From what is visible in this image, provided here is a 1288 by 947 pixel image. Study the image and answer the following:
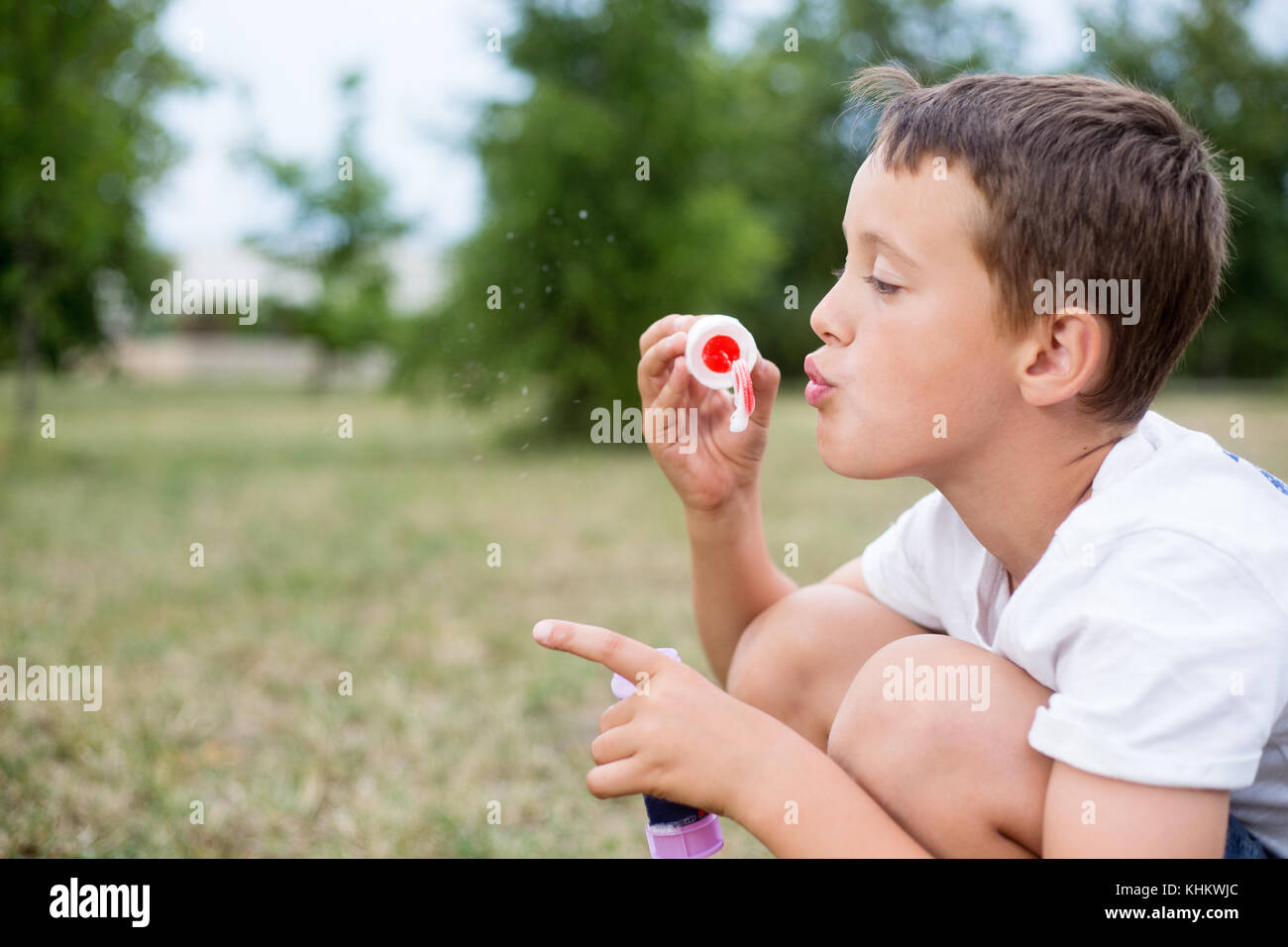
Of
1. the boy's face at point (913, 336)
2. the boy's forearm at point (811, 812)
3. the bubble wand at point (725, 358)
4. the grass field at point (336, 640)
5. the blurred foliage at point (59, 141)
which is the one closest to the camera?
the boy's forearm at point (811, 812)

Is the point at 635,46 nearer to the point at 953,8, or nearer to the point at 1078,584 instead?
the point at 1078,584

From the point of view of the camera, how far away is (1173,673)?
3.10 ft

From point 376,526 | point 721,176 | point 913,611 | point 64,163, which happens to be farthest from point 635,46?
point 913,611

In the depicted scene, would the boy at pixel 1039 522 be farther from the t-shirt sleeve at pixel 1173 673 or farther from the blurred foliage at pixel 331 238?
the blurred foliage at pixel 331 238

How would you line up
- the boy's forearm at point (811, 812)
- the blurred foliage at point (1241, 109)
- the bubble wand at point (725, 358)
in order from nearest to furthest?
1. the boy's forearm at point (811, 812)
2. the bubble wand at point (725, 358)
3. the blurred foliage at point (1241, 109)

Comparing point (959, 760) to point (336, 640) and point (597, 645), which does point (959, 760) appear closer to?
point (597, 645)

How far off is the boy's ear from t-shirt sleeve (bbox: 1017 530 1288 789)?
0.71ft

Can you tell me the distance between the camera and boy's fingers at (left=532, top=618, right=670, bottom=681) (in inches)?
43.4

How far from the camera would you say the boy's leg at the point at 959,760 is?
42.1 inches

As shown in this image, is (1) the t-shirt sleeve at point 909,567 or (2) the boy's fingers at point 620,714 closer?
(2) the boy's fingers at point 620,714

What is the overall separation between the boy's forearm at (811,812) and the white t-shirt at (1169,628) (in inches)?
6.8

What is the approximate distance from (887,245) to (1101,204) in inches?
8.8

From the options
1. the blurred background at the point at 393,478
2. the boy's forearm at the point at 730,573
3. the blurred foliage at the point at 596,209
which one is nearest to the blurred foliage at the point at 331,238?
the blurred background at the point at 393,478

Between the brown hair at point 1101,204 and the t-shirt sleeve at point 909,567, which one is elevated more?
the brown hair at point 1101,204
